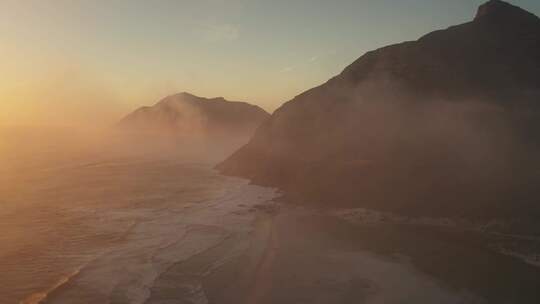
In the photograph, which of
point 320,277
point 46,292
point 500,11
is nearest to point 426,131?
point 500,11

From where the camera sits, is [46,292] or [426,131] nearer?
[46,292]

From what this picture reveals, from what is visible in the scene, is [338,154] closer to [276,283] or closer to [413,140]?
[413,140]

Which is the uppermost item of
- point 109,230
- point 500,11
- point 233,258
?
point 500,11

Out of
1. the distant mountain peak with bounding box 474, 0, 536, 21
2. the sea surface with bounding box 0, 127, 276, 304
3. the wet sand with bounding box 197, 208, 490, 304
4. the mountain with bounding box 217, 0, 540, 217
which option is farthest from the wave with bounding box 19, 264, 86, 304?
the distant mountain peak with bounding box 474, 0, 536, 21

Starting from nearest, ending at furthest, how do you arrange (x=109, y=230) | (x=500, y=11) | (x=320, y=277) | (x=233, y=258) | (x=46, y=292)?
(x=46, y=292), (x=320, y=277), (x=233, y=258), (x=109, y=230), (x=500, y=11)

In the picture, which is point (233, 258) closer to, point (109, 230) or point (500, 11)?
point (109, 230)

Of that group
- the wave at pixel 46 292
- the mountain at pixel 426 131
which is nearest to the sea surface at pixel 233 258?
the wave at pixel 46 292

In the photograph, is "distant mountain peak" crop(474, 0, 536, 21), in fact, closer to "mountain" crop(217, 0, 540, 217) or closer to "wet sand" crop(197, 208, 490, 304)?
"mountain" crop(217, 0, 540, 217)
